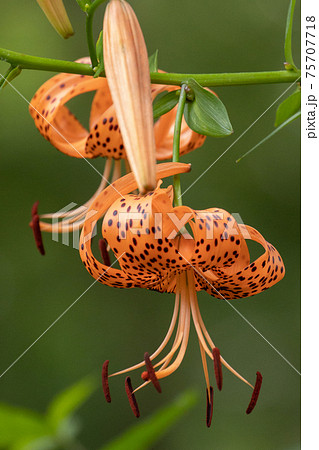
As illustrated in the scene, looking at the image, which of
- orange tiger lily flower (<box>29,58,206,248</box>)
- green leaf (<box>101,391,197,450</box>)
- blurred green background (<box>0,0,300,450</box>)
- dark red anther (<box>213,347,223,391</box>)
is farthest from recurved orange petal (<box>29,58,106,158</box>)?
blurred green background (<box>0,0,300,450</box>)

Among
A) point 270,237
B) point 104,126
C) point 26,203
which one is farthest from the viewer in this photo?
point 26,203

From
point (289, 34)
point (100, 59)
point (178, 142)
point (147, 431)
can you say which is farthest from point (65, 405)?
point (289, 34)

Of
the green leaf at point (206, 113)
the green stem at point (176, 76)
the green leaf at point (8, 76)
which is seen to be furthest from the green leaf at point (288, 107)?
the green leaf at point (8, 76)

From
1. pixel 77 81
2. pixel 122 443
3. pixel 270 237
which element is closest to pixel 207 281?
pixel 122 443

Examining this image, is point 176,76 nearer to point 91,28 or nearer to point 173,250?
point 91,28
